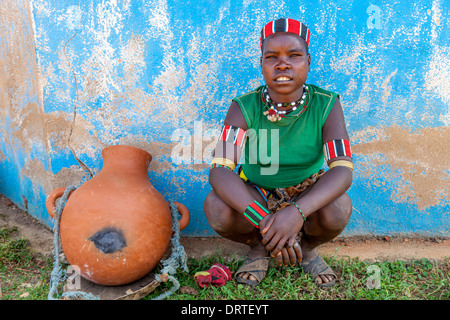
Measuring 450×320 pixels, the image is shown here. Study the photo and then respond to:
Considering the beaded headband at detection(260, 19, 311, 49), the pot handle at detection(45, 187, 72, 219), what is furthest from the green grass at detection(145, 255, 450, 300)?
the beaded headband at detection(260, 19, 311, 49)

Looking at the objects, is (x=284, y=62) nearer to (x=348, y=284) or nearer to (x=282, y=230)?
(x=282, y=230)

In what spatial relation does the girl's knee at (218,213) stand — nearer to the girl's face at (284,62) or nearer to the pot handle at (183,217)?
the pot handle at (183,217)

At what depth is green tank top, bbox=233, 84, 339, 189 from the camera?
2361 mm

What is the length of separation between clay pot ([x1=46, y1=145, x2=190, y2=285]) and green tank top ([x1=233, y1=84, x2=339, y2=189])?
2.16ft

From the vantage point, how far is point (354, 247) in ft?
9.62

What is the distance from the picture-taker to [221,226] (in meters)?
2.35

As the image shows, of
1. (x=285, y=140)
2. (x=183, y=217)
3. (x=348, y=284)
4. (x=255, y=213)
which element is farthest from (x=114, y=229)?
(x=348, y=284)

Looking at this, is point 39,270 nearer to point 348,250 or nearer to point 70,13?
point 70,13

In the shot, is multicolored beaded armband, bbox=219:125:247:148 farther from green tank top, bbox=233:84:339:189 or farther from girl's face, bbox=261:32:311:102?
girl's face, bbox=261:32:311:102

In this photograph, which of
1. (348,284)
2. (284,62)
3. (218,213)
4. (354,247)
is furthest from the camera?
(354,247)

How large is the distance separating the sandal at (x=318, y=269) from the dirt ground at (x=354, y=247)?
1.07 feet

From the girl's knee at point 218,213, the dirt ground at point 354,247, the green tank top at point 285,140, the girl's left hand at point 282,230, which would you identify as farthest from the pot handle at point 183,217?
the girl's left hand at point 282,230

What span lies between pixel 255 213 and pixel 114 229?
2.51 ft

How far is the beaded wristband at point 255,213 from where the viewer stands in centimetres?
212
